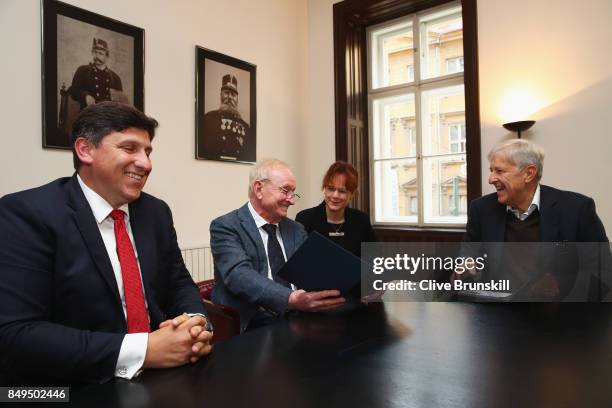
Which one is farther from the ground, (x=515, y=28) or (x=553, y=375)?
(x=515, y=28)

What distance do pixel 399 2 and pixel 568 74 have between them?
207 centimetres

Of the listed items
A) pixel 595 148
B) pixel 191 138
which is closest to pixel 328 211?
pixel 191 138

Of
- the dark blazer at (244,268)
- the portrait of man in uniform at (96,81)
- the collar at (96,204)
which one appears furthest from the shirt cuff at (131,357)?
the portrait of man in uniform at (96,81)

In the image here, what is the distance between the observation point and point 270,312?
1.92 meters

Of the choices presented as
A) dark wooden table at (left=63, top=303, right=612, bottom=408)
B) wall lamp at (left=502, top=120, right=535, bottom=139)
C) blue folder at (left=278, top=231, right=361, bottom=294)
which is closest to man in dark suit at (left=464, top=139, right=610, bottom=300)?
dark wooden table at (left=63, top=303, right=612, bottom=408)

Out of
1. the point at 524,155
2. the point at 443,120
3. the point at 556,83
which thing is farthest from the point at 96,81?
the point at 556,83

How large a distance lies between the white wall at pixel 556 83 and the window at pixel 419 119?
569 mm

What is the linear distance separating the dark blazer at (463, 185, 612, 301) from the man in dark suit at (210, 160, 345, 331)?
1.26m

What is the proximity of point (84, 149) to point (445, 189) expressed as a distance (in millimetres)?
4242

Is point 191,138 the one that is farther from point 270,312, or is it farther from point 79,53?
point 270,312

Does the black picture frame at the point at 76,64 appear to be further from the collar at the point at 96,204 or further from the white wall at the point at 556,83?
the white wall at the point at 556,83

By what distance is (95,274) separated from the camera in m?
1.27

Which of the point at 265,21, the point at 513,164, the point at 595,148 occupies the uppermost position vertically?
the point at 265,21

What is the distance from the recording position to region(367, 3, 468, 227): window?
15.8 ft
